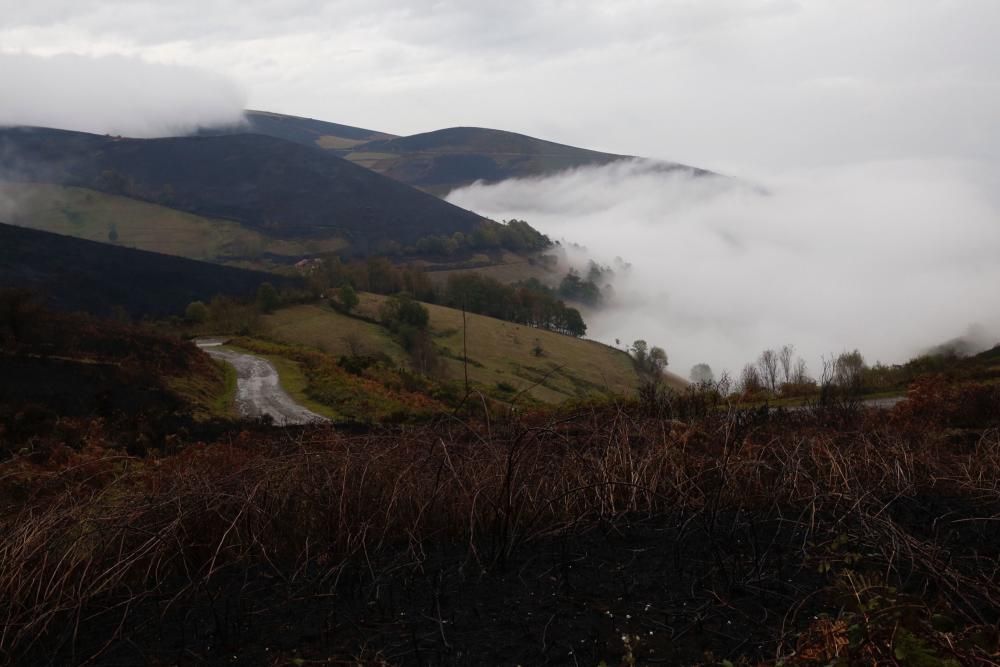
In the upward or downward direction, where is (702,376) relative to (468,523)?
downward

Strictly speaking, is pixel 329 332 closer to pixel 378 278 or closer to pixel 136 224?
pixel 378 278

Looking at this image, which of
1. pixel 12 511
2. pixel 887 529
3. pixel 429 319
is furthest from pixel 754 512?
pixel 429 319

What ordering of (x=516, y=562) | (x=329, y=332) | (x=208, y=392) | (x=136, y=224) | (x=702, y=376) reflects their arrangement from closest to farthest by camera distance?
(x=516, y=562), (x=702, y=376), (x=208, y=392), (x=329, y=332), (x=136, y=224)

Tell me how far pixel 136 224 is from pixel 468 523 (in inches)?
6278

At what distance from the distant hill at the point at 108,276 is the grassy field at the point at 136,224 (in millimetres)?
46886

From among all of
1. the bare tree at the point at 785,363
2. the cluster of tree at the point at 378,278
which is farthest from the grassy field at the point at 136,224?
the bare tree at the point at 785,363

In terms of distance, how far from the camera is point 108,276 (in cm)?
8500

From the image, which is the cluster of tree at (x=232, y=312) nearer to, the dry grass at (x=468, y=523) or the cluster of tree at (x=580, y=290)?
the dry grass at (x=468, y=523)

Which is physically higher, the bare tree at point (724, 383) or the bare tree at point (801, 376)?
the bare tree at point (724, 383)

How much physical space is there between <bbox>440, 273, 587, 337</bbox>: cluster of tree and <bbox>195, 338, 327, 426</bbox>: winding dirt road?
4631 centimetres

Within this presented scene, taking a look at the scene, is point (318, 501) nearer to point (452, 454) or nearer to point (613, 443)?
point (452, 454)

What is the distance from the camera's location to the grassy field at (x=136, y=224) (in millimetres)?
141375

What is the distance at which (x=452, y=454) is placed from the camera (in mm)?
6090

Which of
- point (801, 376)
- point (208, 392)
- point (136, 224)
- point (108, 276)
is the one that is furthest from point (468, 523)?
point (136, 224)
